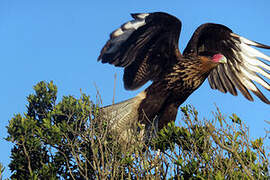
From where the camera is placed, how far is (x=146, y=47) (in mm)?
6617

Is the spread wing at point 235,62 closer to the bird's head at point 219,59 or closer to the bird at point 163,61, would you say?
the bird at point 163,61

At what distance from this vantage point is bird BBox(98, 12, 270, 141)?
6.20m

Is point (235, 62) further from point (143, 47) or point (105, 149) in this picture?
point (105, 149)

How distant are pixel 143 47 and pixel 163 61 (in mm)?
460

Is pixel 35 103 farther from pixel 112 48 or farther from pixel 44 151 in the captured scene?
pixel 112 48

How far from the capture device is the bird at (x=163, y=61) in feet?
20.3

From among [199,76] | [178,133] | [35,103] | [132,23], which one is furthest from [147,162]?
[35,103]

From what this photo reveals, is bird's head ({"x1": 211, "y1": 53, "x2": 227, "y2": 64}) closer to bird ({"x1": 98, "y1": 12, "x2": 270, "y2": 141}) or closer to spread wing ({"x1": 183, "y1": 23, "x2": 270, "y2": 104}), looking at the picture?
bird ({"x1": 98, "y1": 12, "x2": 270, "y2": 141})

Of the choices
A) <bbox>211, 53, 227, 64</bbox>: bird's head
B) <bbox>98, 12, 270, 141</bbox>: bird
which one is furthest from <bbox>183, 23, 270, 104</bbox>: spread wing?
<bbox>211, 53, 227, 64</bbox>: bird's head

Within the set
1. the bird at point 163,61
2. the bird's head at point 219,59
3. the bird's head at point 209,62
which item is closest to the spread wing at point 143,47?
the bird at point 163,61

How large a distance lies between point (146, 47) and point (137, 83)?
724 millimetres

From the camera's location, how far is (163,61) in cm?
670

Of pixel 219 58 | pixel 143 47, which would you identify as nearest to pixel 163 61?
pixel 143 47

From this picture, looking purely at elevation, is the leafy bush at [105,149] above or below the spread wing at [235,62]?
below
